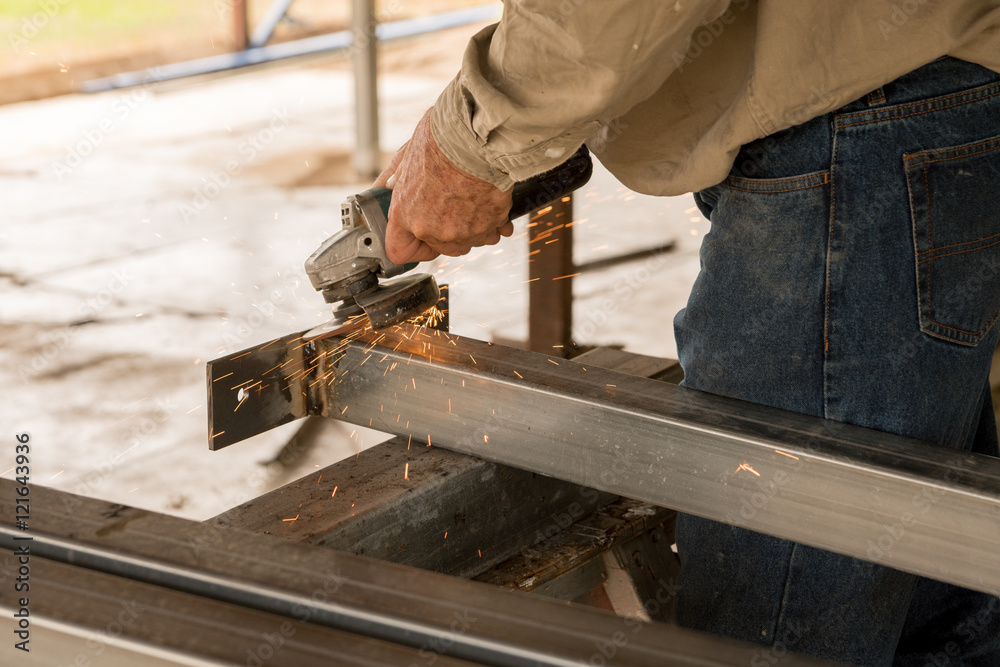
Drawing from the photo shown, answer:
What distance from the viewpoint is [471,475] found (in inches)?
58.6

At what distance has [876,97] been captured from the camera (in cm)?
133

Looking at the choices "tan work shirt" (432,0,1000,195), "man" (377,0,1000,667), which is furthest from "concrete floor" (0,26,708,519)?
"tan work shirt" (432,0,1000,195)

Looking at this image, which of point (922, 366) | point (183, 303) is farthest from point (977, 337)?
point (183, 303)

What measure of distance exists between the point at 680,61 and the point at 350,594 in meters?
0.84

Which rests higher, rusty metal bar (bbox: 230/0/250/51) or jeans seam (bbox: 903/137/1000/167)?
rusty metal bar (bbox: 230/0/250/51)

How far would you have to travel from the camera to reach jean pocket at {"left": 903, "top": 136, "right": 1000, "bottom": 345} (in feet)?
4.39

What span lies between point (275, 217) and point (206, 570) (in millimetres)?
4558

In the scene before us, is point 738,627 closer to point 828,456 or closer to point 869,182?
point 828,456

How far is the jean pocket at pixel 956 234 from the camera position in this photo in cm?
134

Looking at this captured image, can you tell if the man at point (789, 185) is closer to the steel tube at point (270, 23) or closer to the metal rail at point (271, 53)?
the metal rail at point (271, 53)

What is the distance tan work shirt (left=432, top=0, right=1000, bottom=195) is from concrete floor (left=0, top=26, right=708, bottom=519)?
6.30 feet

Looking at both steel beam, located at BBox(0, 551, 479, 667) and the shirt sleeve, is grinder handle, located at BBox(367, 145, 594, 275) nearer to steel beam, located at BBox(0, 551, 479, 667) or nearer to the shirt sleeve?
the shirt sleeve

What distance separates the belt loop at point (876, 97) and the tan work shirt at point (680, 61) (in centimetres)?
4

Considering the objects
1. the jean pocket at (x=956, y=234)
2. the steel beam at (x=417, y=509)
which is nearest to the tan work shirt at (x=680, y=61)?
the jean pocket at (x=956, y=234)
